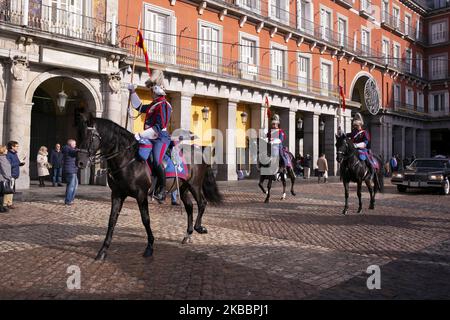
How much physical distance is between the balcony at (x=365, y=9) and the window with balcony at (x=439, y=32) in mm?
12600

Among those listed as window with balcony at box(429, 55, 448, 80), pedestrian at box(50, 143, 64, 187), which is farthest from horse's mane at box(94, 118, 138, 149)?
window with balcony at box(429, 55, 448, 80)

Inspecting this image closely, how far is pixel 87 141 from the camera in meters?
5.20

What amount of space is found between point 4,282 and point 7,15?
43.7 feet

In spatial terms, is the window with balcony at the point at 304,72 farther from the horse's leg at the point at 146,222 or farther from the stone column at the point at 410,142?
the horse's leg at the point at 146,222

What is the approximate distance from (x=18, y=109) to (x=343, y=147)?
468 inches

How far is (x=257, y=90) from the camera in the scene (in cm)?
2325

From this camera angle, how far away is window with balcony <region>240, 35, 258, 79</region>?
76.0 feet

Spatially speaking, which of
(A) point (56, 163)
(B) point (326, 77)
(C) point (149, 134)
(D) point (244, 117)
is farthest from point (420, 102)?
(C) point (149, 134)

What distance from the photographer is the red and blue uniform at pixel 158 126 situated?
5996mm

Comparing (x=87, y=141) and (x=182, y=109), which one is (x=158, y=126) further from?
(x=182, y=109)

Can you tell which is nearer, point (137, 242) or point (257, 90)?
point (137, 242)

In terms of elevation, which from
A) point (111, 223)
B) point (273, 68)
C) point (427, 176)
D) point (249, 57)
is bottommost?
point (111, 223)

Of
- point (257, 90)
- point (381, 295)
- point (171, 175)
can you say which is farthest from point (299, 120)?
point (381, 295)
